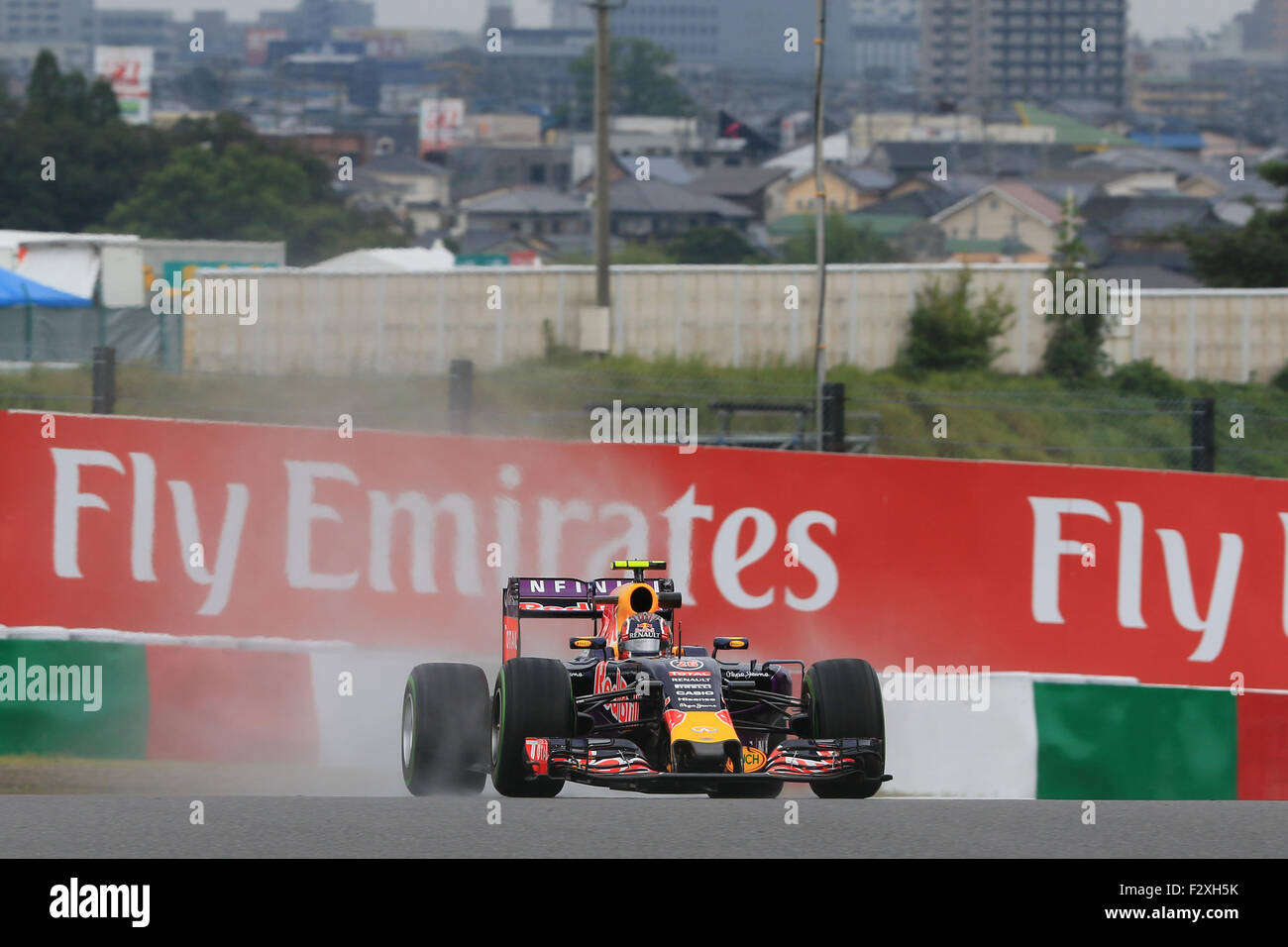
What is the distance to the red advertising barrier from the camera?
450 inches

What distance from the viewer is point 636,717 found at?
8.80 meters

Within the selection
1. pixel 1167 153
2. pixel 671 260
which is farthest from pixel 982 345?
pixel 1167 153

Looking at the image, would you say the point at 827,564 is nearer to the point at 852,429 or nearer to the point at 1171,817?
the point at 1171,817

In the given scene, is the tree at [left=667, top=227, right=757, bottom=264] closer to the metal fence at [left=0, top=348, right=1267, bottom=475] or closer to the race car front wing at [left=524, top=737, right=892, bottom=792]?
the metal fence at [left=0, top=348, right=1267, bottom=475]

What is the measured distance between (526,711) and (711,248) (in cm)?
8708

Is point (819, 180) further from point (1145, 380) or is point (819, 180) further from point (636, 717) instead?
point (1145, 380)

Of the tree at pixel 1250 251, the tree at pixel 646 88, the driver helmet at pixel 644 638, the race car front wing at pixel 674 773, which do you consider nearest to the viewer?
the race car front wing at pixel 674 773

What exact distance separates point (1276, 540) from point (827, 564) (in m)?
2.65

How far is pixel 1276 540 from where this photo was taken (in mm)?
11469

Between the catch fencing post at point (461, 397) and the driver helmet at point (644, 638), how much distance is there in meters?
3.37

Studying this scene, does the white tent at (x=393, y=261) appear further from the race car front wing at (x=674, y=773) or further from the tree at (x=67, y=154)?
the tree at (x=67, y=154)

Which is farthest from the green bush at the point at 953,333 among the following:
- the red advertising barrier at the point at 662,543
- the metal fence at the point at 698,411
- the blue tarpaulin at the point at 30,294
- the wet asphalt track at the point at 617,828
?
the wet asphalt track at the point at 617,828

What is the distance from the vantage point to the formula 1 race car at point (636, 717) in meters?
8.35

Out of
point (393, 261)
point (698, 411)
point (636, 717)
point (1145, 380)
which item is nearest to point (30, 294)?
point (393, 261)
